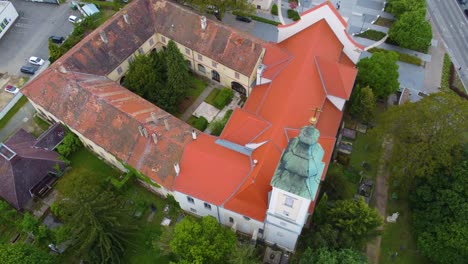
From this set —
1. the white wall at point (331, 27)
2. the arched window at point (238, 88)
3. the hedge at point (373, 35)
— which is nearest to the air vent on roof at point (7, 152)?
the arched window at point (238, 88)

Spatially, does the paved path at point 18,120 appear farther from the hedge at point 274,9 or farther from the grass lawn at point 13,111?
the hedge at point 274,9

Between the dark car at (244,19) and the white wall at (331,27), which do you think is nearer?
the white wall at (331,27)

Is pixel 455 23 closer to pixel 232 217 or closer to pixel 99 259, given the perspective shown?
pixel 232 217

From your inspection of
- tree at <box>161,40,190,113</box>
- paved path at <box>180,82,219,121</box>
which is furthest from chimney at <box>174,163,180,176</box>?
paved path at <box>180,82,219,121</box>

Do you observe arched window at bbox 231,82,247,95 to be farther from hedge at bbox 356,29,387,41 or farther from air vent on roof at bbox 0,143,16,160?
air vent on roof at bbox 0,143,16,160

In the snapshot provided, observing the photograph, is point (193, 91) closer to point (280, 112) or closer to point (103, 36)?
point (103, 36)

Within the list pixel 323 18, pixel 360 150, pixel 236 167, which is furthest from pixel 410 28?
pixel 236 167
